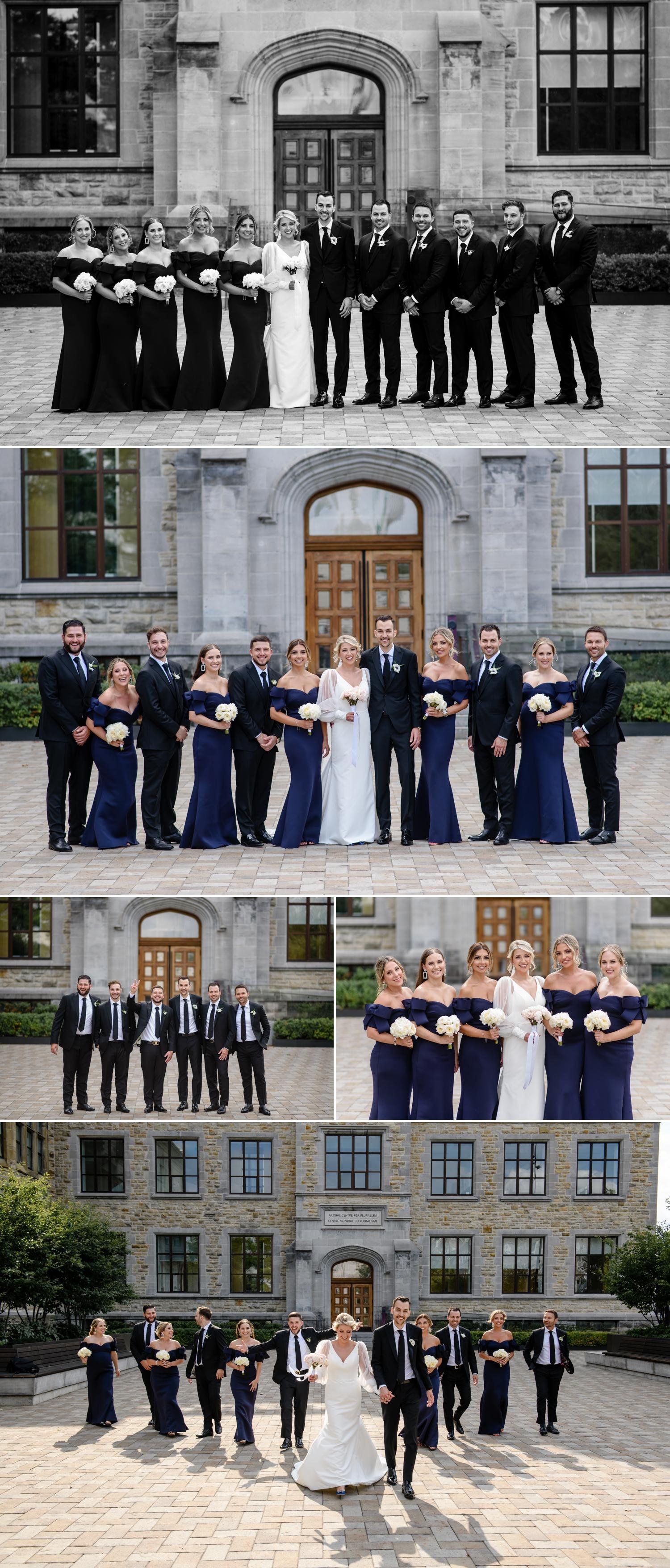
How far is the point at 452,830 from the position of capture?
12.1m

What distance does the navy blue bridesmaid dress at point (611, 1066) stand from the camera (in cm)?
1016

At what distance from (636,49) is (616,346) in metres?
8.96

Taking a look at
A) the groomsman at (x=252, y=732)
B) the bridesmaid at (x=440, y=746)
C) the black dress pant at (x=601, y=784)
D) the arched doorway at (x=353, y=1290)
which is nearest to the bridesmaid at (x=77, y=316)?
the groomsman at (x=252, y=732)

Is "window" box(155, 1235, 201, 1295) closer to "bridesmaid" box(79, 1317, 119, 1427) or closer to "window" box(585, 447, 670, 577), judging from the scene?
"bridesmaid" box(79, 1317, 119, 1427)

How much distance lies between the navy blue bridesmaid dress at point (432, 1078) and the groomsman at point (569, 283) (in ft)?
23.4

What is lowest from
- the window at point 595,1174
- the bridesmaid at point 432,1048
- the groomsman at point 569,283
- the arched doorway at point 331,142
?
the window at point 595,1174

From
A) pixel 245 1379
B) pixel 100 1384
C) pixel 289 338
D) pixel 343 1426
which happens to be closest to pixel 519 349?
pixel 289 338

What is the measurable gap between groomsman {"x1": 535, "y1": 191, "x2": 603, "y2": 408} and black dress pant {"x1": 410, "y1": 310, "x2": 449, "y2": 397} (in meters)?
0.94

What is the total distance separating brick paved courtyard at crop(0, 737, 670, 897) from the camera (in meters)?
10.8

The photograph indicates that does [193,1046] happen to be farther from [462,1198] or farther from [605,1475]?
[462,1198]

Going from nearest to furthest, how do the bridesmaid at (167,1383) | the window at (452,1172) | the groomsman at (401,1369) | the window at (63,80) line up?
the groomsman at (401,1369)
the bridesmaid at (167,1383)
the window at (452,1172)
the window at (63,80)

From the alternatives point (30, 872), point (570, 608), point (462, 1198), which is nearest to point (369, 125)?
point (570, 608)

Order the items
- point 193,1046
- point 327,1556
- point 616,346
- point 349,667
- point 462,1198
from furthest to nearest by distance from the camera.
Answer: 1. point 462,1198
2. point 616,346
3. point 349,667
4. point 193,1046
5. point 327,1556

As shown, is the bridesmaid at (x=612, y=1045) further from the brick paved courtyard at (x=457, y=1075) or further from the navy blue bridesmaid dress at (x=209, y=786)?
the navy blue bridesmaid dress at (x=209, y=786)
